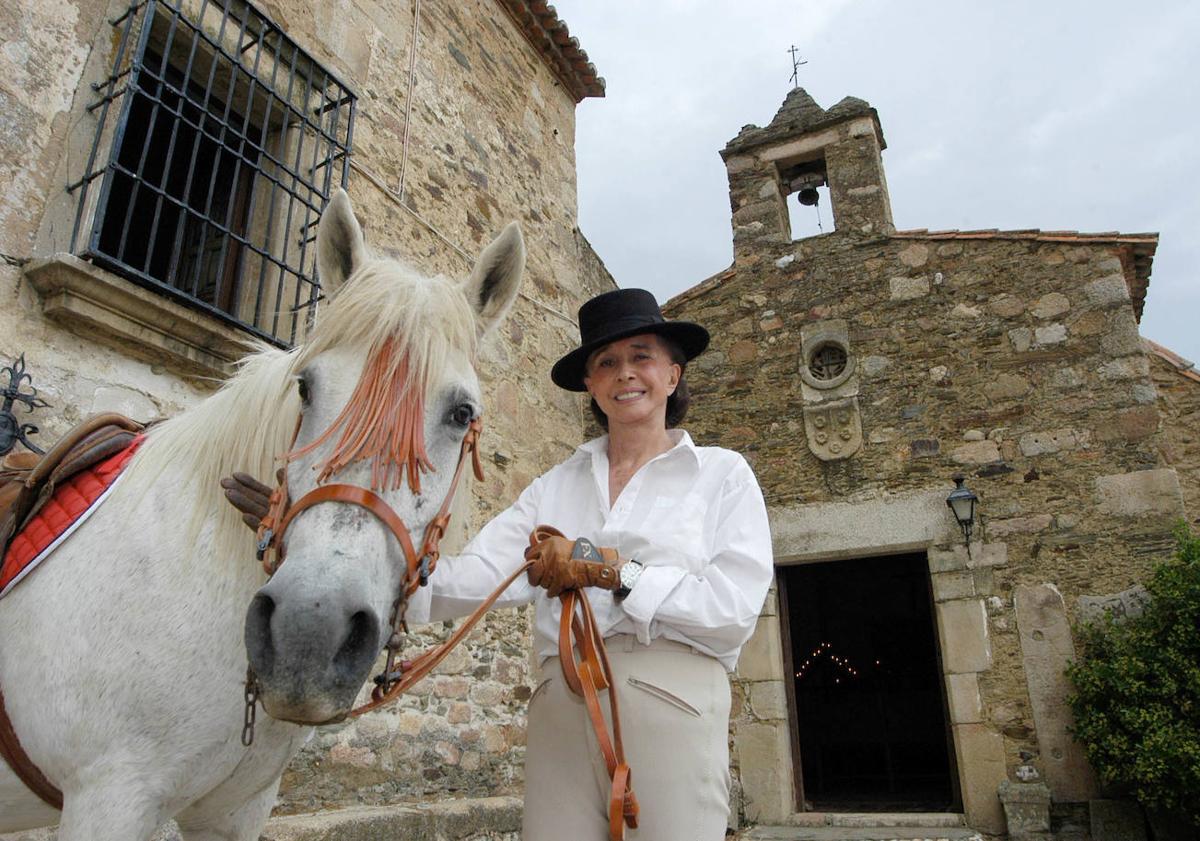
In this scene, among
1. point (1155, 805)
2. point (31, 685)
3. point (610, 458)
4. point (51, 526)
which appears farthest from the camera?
point (1155, 805)

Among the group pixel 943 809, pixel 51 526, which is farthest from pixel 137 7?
pixel 943 809

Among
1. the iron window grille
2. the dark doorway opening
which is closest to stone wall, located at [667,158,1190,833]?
the dark doorway opening

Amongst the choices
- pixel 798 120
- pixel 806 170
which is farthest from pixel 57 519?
pixel 806 170

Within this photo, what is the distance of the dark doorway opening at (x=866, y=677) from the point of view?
9.59 m

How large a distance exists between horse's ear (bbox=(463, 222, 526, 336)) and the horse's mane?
119 mm

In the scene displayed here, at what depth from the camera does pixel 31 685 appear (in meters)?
1.49

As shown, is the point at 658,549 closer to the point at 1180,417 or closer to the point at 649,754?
the point at 649,754

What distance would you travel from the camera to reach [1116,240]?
589 cm

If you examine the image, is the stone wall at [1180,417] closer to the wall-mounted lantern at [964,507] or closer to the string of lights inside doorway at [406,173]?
the wall-mounted lantern at [964,507]

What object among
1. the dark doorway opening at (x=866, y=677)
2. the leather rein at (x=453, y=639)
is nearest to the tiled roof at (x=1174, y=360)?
the dark doorway opening at (x=866, y=677)

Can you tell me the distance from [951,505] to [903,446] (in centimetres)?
64

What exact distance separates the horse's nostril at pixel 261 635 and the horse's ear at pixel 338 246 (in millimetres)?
768

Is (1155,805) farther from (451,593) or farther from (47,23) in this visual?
(47,23)

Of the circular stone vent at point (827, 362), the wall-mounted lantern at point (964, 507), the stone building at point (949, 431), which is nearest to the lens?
the stone building at point (949, 431)
